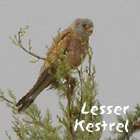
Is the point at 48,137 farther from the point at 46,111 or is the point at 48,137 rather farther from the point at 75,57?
the point at 75,57

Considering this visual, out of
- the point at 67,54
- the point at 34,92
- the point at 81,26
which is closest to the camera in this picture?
the point at 34,92

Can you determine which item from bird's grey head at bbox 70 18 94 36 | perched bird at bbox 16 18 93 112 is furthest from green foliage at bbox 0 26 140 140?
bird's grey head at bbox 70 18 94 36

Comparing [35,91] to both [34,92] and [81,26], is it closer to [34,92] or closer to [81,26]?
[34,92]

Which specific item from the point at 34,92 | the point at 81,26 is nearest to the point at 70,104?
the point at 34,92

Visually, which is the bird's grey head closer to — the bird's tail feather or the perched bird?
the perched bird

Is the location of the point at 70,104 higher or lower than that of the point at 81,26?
lower

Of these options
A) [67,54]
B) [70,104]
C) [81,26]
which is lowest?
[70,104]

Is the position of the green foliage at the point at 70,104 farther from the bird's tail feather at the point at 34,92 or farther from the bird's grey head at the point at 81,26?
the bird's grey head at the point at 81,26

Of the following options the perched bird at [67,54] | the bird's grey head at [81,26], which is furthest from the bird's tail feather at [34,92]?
the bird's grey head at [81,26]

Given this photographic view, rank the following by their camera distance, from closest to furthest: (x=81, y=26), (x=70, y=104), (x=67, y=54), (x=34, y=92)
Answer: (x=70, y=104), (x=34, y=92), (x=67, y=54), (x=81, y=26)

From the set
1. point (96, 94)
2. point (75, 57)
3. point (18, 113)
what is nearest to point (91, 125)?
point (96, 94)
